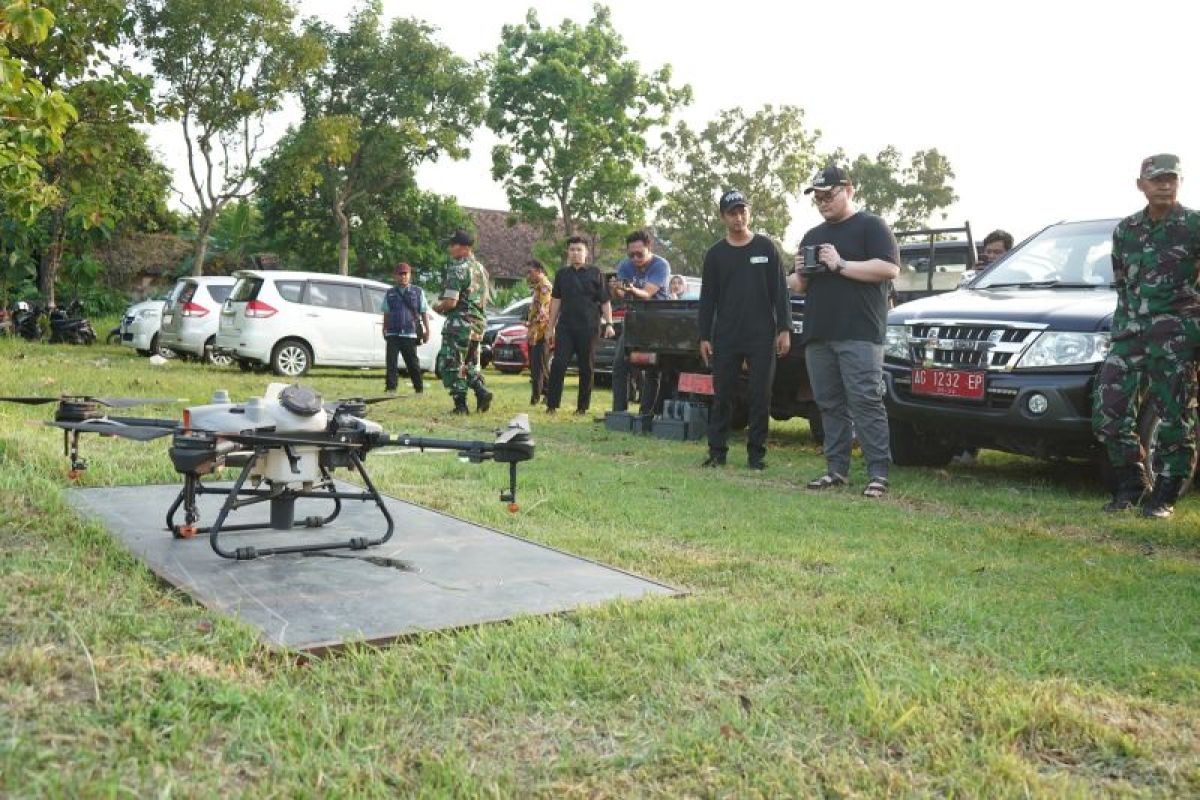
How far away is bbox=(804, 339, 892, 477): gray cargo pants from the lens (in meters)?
6.94

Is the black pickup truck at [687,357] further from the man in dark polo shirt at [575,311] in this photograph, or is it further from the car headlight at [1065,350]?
the car headlight at [1065,350]

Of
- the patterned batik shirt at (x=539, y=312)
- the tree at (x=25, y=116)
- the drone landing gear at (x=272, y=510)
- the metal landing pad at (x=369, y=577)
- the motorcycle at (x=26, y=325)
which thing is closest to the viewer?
the metal landing pad at (x=369, y=577)

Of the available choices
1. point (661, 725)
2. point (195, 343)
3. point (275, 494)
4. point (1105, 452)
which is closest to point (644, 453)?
A: point (1105, 452)

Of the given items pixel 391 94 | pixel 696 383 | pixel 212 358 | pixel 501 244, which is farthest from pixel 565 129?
pixel 696 383

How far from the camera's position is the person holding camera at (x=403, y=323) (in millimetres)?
13945

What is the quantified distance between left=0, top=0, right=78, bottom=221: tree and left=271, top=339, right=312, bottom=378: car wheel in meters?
9.88

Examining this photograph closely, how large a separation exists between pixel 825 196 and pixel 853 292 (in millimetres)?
637

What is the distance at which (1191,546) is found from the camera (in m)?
5.37

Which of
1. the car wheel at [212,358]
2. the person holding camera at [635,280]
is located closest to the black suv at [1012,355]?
the person holding camera at [635,280]

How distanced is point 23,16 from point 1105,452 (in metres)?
6.14

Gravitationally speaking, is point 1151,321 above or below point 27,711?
above

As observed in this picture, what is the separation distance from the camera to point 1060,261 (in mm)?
7961

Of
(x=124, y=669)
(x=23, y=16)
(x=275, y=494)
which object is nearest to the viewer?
(x=124, y=669)

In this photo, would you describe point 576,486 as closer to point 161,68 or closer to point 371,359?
point 371,359
